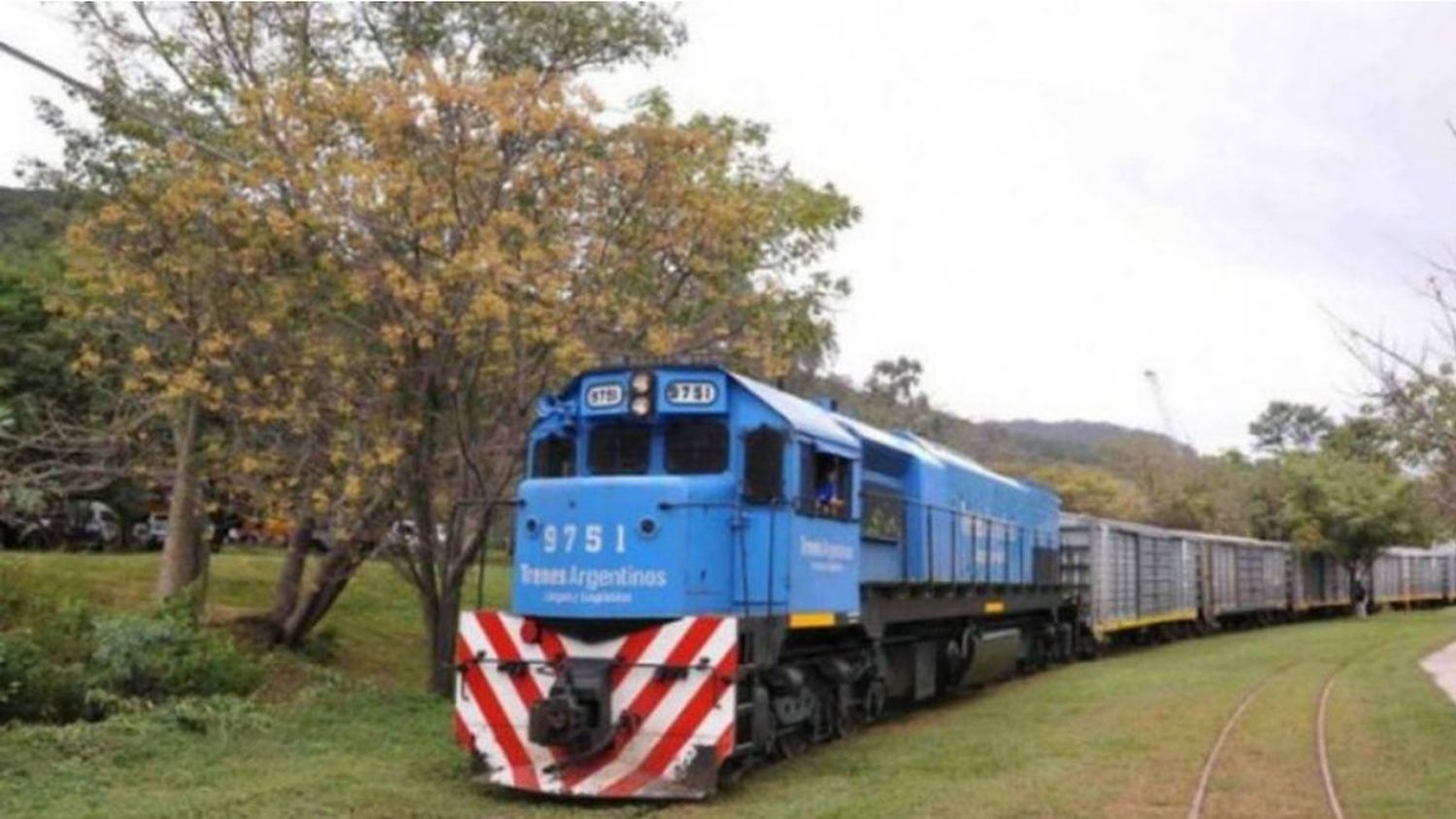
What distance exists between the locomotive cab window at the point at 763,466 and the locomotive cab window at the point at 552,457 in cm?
164

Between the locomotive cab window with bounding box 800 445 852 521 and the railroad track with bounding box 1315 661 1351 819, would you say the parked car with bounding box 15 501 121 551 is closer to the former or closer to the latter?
the locomotive cab window with bounding box 800 445 852 521

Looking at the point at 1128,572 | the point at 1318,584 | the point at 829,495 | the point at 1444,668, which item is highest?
the point at 829,495

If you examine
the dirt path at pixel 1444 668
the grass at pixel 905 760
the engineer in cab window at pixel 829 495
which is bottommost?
the grass at pixel 905 760

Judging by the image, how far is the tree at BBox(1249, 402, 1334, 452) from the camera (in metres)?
118

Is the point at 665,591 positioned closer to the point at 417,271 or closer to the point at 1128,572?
the point at 417,271

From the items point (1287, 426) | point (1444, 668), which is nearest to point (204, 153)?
point (1444, 668)

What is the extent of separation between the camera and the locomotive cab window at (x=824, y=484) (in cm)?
1216

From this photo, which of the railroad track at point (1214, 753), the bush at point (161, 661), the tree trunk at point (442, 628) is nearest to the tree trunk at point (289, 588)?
the tree trunk at point (442, 628)

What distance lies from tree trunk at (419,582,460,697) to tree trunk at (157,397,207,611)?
2.86m

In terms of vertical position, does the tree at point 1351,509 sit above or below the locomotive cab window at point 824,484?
above

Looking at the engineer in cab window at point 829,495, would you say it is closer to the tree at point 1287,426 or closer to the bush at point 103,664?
the bush at point 103,664

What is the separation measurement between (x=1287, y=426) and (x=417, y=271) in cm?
11764

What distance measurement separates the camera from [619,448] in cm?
1205

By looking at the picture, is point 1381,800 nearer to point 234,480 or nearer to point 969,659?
point 969,659
